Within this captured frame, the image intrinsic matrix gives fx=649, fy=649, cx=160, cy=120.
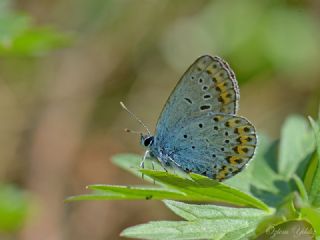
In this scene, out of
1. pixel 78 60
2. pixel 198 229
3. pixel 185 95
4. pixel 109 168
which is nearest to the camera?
pixel 198 229

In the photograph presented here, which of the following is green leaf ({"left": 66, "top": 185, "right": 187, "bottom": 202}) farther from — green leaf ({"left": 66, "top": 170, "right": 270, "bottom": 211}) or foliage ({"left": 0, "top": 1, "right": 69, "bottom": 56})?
foliage ({"left": 0, "top": 1, "right": 69, "bottom": 56})

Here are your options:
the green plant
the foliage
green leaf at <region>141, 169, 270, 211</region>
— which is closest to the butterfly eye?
the green plant

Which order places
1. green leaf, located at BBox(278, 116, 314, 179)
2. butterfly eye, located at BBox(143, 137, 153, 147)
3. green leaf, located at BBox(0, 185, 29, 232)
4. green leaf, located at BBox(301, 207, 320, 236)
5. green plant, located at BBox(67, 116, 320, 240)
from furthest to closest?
green leaf, located at BBox(0, 185, 29, 232) → butterfly eye, located at BBox(143, 137, 153, 147) → green leaf, located at BBox(278, 116, 314, 179) → green plant, located at BBox(67, 116, 320, 240) → green leaf, located at BBox(301, 207, 320, 236)

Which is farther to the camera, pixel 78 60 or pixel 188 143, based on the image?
pixel 78 60

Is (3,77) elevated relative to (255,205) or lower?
lower

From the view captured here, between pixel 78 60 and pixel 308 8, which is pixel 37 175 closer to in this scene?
pixel 78 60

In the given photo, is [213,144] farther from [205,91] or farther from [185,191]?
[185,191]

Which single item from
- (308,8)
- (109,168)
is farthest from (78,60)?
(308,8)

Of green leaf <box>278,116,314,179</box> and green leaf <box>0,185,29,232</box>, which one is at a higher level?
green leaf <box>278,116,314,179</box>
